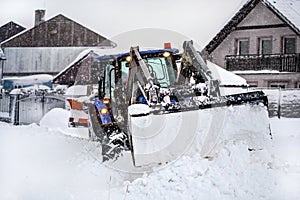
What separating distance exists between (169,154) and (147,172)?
444 mm

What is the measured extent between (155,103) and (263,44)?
13851 millimetres

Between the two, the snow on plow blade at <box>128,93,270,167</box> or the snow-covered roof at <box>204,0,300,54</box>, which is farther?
the snow-covered roof at <box>204,0,300,54</box>

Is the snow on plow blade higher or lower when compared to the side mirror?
lower

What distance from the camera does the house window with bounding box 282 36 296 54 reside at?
698 inches

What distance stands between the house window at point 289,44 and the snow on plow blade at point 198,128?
13515 mm

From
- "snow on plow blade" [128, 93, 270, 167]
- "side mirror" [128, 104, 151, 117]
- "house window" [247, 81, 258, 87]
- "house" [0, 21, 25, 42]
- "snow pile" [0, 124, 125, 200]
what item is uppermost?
"house" [0, 21, 25, 42]

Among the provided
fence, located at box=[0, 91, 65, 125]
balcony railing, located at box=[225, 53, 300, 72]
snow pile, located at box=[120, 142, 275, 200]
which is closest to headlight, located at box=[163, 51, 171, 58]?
snow pile, located at box=[120, 142, 275, 200]

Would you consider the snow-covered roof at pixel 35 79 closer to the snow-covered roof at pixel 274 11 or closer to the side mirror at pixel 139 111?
the snow-covered roof at pixel 274 11

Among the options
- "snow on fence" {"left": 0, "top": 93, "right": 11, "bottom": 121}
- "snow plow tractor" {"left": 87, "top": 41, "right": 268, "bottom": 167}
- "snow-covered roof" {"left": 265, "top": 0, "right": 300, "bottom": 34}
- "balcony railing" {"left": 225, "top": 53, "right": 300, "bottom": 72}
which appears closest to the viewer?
"snow plow tractor" {"left": 87, "top": 41, "right": 268, "bottom": 167}

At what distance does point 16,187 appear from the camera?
17.3 feet

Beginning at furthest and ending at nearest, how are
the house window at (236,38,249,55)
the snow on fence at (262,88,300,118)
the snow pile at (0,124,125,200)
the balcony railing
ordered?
the house window at (236,38,249,55) < the balcony railing < the snow on fence at (262,88,300,118) < the snow pile at (0,124,125,200)

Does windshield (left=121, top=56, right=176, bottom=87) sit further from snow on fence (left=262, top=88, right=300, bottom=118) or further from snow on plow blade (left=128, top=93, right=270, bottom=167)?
snow on fence (left=262, top=88, right=300, bottom=118)

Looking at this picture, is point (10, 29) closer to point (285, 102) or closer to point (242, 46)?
point (242, 46)

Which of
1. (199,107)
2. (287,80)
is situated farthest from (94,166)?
(287,80)
